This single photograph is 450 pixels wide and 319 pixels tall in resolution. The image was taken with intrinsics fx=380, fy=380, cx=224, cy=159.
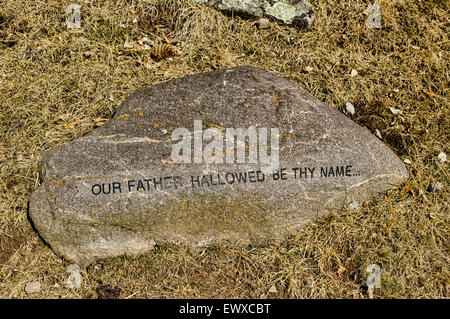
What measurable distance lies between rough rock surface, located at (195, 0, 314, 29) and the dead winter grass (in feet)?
0.35

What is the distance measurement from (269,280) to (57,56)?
121 inches

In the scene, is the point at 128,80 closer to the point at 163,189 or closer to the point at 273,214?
the point at 163,189

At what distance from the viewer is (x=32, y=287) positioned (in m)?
2.89

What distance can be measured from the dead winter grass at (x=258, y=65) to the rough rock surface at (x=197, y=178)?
170 mm

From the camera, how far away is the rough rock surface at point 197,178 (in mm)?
2854

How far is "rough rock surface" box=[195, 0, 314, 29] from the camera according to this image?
13.6 ft

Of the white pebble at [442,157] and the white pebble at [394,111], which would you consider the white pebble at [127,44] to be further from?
the white pebble at [442,157]

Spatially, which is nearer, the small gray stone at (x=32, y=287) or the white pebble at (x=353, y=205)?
the small gray stone at (x=32, y=287)

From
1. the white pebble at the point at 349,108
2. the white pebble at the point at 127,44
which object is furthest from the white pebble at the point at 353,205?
the white pebble at the point at 127,44

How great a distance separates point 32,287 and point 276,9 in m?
3.56

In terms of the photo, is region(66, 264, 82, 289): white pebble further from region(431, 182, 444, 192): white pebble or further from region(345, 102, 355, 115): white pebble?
region(431, 182, 444, 192): white pebble

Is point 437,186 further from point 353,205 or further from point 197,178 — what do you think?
point 197,178

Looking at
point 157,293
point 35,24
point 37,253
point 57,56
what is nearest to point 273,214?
point 157,293

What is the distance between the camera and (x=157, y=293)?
2914mm
